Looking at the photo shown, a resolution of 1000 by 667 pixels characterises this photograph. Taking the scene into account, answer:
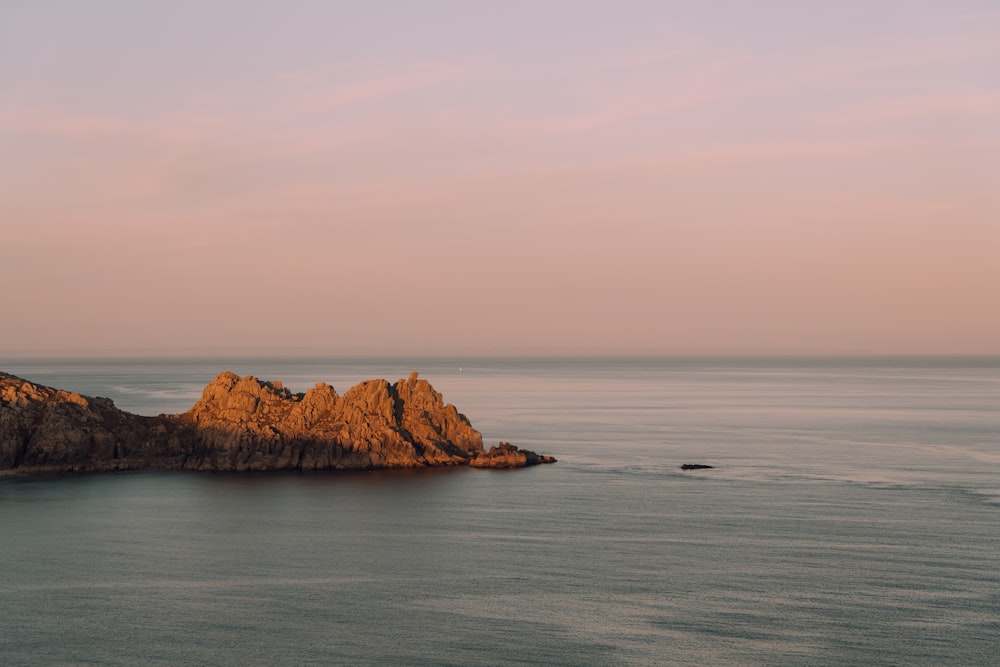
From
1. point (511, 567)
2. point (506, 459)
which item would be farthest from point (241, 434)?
point (511, 567)

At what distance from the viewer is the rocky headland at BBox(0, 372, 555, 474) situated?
122250mm

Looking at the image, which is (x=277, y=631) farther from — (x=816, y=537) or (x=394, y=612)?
(x=816, y=537)

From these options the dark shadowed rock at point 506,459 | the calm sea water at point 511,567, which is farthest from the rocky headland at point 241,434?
the calm sea water at point 511,567

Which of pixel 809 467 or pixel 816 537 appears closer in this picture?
pixel 816 537

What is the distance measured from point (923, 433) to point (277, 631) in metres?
132

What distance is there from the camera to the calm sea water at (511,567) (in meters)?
56.4

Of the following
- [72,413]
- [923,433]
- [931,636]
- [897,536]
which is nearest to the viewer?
[931,636]

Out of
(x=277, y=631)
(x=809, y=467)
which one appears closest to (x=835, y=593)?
(x=277, y=631)

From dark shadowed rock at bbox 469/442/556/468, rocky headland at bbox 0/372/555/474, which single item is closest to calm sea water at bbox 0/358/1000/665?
dark shadowed rock at bbox 469/442/556/468

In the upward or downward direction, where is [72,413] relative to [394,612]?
upward

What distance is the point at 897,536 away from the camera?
82938 millimetres

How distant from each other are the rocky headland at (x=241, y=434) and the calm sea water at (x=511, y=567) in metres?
5.38

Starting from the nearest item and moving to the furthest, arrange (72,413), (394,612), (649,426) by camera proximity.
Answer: (394,612) < (72,413) < (649,426)

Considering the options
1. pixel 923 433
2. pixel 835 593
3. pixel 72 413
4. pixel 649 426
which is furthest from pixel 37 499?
pixel 923 433
